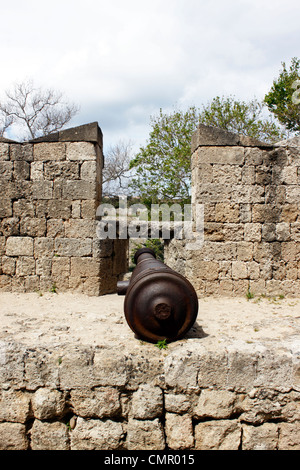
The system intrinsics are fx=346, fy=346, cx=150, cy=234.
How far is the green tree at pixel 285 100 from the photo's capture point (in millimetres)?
15094

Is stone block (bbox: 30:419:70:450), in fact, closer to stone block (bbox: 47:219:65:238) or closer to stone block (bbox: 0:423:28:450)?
stone block (bbox: 0:423:28:450)

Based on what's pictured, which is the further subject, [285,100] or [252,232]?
[285,100]

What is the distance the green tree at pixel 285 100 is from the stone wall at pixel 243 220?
34.2ft

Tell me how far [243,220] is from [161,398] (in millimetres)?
3674

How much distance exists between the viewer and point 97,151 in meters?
6.21

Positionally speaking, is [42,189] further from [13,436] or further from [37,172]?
[13,436]

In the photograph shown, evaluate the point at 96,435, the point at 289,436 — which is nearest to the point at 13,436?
the point at 96,435

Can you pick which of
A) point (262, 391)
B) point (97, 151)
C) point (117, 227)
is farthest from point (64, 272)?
point (262, 391)

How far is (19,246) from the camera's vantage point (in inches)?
Answer: 243

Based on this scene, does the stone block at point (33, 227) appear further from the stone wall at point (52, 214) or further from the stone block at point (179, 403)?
the stone block at point (179, 403)

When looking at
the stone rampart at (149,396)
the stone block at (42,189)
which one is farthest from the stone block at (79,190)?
the stone rampart at (149,396)
